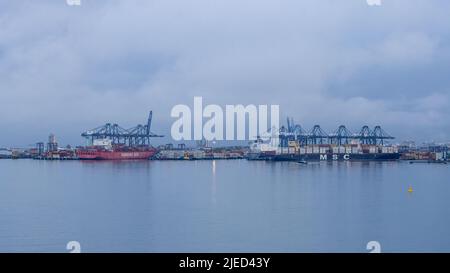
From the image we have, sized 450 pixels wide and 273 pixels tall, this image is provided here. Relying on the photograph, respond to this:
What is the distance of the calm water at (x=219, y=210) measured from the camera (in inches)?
191

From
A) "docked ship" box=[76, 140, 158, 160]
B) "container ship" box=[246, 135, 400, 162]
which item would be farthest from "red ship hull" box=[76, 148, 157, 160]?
"container ship" box=[246, 135, 400, 162]

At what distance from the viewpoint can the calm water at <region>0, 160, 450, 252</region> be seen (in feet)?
15.9

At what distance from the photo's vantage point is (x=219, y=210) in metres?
5.87

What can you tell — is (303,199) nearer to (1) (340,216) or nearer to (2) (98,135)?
(1) (340,216)

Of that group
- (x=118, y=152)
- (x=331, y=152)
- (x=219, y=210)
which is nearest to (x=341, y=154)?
(x=331, y=152)

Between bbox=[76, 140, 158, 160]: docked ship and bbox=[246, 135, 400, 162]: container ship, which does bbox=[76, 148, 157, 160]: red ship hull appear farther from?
bbox=[246, 135, 400, 162]: container ship

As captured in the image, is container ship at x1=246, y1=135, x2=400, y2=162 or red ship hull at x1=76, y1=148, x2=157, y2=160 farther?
red ship hull at x1=76, y1=148, x2=157, y2=160

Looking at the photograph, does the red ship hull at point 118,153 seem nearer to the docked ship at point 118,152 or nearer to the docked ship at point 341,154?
the docked ship at point 118,152

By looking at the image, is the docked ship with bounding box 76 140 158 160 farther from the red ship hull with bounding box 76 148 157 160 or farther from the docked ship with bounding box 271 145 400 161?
the docked ship with bounding box 271 145 400 161

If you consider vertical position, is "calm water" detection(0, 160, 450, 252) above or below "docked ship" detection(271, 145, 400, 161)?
below
